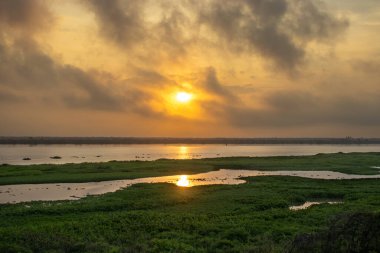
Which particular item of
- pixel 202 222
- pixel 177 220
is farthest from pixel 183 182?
pixel 202 222

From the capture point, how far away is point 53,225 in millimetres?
19859

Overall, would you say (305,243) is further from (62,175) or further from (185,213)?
(62,175)

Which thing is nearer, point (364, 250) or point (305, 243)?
point (364, 250)

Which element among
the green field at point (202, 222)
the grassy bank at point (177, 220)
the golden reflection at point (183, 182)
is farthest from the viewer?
the golden reflection at point (183, 182)

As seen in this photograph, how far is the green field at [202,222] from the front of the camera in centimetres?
1352

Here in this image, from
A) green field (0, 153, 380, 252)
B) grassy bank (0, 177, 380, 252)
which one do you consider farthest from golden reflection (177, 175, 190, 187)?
grassy bank (0, 177, 380, 252)

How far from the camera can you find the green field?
13.5 meters

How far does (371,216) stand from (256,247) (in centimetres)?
538

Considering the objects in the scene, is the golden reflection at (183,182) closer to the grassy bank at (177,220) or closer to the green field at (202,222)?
the green field at (202,222)

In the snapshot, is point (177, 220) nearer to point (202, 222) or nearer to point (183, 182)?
point (202, 222)

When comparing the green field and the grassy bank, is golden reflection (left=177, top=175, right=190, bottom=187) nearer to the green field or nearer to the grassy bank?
the green field

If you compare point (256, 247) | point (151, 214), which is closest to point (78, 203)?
point (151, 214)

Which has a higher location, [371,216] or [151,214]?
[371,216]

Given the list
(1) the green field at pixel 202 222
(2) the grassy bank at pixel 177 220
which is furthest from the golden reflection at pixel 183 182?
(2) the grassy bank at pixel 177 220
